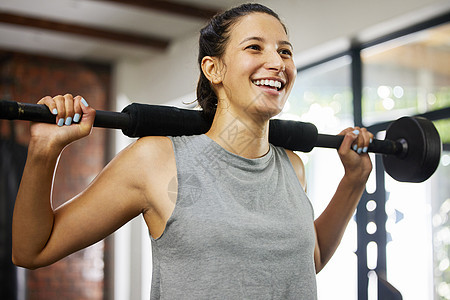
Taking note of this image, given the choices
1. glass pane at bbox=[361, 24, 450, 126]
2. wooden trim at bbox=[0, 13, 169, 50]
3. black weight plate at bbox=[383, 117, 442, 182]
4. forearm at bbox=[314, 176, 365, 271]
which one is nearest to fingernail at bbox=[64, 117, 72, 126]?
forearm at bbox=[314, 176, 365, 271]

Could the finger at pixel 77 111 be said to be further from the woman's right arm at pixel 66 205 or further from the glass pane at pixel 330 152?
the glass pane at pixel 330 152

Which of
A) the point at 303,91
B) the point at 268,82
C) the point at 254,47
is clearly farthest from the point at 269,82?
the point at 303,91

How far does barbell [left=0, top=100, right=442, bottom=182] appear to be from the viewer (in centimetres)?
105

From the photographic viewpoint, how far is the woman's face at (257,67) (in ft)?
4.01

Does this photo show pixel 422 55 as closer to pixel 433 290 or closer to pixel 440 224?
pixel 440 224

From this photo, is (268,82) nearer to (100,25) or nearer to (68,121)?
(68,121)

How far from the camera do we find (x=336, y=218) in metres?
1.54

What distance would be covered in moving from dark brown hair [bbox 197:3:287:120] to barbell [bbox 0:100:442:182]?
2.9 inches

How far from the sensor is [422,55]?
3.14 metres

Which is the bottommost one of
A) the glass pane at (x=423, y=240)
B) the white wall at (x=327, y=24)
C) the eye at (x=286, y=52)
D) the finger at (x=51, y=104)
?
the glass pane at (x=423, y=240)

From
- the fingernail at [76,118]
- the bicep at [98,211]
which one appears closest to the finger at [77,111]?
the fingernail at [76,118]

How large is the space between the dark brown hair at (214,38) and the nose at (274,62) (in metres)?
0.13

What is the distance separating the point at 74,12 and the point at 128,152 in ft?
12.6

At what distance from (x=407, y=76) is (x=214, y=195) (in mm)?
2485
